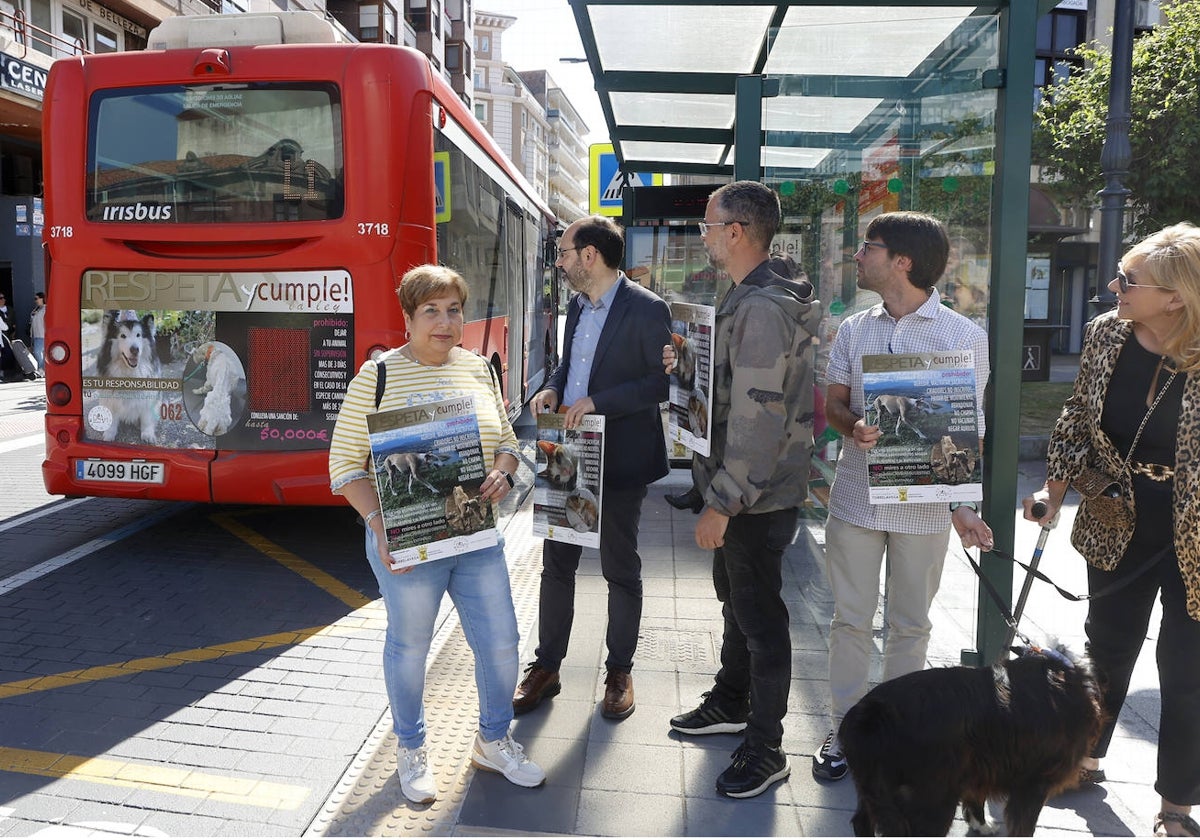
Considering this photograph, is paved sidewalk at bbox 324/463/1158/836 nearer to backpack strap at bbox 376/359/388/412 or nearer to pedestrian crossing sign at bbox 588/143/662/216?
backpack strap at bbox 376/359/388/412

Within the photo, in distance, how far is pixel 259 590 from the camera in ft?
18.1

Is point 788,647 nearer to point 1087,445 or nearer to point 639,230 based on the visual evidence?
point 1087,445

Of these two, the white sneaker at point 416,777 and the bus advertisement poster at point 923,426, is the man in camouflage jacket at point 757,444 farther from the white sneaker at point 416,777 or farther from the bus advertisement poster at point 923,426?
the white sneaker at point 416,777

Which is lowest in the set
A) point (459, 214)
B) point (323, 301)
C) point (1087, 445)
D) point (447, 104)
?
point (1087, 445)

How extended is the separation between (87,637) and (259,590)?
1034mm

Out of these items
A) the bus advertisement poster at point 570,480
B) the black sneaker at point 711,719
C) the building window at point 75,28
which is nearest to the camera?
the bus advertisement poster at point 570,480

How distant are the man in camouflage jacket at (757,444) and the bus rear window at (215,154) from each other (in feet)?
10.9

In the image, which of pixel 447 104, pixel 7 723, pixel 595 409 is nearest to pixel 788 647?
pixel 595 409

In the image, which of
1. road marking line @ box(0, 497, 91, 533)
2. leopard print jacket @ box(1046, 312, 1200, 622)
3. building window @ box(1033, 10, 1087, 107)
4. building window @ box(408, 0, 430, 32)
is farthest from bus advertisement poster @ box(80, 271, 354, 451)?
building window @ box(408, 0, 430, 32)

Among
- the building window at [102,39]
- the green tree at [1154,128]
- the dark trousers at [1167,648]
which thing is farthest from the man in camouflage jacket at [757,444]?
the building window at [102,39]

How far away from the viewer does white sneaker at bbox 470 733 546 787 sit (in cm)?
311

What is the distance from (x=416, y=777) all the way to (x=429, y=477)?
103 centimetres

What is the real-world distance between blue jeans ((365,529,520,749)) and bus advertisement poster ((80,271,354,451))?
2.85m

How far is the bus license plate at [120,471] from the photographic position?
577 centimetres
